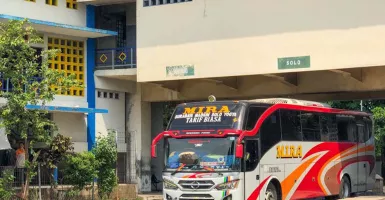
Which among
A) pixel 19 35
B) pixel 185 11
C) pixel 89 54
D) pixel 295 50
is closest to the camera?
pixel 19 35

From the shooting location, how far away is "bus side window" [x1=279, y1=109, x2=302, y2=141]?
59.2ft

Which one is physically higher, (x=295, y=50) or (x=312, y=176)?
(x=295, y=50)

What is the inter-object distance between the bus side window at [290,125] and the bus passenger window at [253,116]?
Result: 98cm

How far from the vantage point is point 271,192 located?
1759 cm

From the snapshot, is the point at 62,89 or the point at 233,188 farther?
the point at 62,89

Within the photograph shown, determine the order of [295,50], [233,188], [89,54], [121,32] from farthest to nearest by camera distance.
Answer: [121,32]
[89,54]
[295,50]
[233,188]

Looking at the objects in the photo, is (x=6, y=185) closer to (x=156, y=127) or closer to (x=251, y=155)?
(x=251, y=155)

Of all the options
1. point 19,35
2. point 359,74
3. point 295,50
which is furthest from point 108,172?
point 359,74

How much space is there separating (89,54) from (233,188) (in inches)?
450

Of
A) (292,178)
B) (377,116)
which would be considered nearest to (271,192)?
(292,178)

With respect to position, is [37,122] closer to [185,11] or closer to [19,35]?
[19,35]

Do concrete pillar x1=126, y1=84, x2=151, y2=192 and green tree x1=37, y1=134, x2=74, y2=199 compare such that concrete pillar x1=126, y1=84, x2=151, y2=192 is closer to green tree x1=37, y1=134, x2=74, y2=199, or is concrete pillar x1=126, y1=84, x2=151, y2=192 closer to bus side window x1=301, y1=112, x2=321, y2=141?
green tree x1=37, y1=134, x2=74, y2=199

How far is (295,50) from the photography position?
70.9 ft

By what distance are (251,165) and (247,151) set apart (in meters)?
0.41
